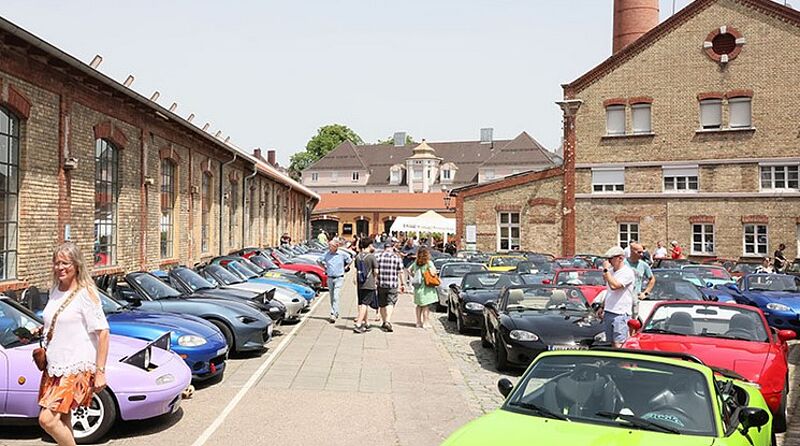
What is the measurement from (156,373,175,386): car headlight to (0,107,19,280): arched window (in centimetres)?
763

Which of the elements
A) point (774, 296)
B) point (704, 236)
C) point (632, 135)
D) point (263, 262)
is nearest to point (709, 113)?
point (632, 135)

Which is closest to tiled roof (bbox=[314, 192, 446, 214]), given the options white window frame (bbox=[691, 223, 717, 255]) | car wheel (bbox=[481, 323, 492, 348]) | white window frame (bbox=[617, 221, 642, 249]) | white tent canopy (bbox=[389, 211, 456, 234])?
white tent canopy (bbox=[389, 211, 456, 234])

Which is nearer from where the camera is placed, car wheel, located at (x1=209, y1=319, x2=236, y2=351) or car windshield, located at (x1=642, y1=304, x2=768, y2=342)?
car windshield, located at (x1=642, y1=304, x2=768, y2=342)

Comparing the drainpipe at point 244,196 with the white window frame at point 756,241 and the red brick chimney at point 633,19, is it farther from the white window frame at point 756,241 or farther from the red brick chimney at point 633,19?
the red brick chimney at point 633,19

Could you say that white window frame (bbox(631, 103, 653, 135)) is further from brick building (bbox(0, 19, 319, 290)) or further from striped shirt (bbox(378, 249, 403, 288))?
striped shirt (bbox(378, 249, 403, 288))

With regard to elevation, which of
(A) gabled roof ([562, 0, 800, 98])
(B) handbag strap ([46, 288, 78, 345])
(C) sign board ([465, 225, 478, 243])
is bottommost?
(B) handbag strap ([46, 288, 78, 345])

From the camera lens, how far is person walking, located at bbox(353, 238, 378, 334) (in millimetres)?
14945

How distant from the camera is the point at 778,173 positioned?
36844 millimetres

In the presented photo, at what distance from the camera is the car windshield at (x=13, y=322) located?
7070 mm

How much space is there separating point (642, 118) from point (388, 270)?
28.2 metres

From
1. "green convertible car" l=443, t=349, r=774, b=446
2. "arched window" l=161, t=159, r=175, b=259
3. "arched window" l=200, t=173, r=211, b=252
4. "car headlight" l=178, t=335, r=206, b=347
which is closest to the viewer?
"green convertible car" l=443, t=349, r=774, b=446

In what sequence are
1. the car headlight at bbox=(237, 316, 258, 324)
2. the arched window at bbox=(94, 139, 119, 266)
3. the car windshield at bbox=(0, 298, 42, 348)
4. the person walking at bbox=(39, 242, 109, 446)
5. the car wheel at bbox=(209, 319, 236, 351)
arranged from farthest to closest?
the arched window at bbox=(94, 139, 119, 266) → the car headlight at bbox=(237, 316, 258, 324) → the car wheel at bbox=(209, 319, 236, 351) → the car windshield at bbox=(0, 298, 42, 348) → the person walking at bbox=(39, 242, 109, 446)

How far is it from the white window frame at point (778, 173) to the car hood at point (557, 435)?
1418 inches

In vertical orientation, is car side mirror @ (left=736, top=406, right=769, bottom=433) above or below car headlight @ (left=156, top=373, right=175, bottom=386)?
above
